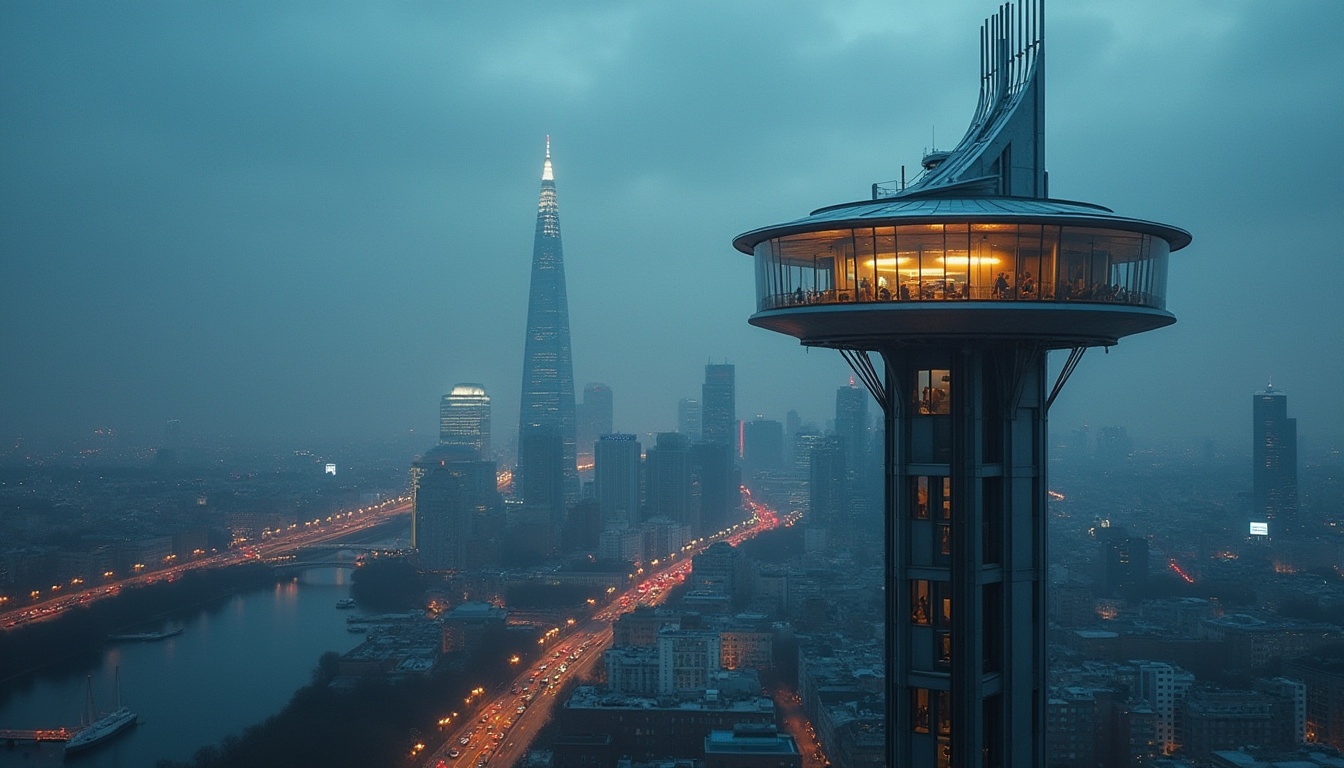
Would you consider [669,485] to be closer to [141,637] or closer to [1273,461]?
[1273,461]

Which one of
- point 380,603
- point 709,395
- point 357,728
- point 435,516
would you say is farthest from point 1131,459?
point 357,728

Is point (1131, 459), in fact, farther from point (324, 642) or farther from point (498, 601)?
point (324, 642)

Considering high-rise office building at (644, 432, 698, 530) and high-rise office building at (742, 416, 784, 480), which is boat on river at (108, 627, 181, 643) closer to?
high-rise office building at (644, 432, 698, 530)

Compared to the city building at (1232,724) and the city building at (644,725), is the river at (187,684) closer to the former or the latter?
the city building at (644,725)

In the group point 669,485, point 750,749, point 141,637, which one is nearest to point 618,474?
point 669,485

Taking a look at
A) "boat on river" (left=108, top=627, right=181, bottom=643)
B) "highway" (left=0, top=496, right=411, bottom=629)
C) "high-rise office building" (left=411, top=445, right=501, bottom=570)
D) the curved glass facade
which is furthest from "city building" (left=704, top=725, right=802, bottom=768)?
"high-rise office building" (left=411, top=445, right=501, bottom=570)
